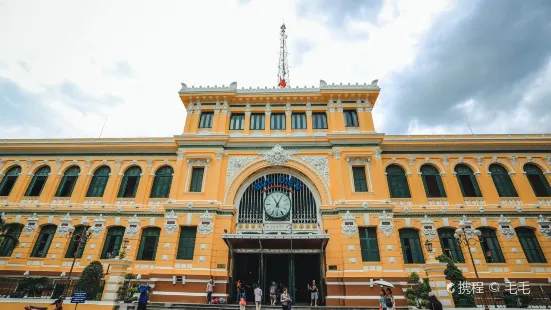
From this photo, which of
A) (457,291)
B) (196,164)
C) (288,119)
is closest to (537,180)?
(457,291)

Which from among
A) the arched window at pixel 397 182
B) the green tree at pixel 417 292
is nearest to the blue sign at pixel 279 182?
the arched window at pixel 397 182

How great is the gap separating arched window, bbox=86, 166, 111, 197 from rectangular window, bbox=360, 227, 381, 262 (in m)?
21.4

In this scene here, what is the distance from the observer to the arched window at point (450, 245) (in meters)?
19.9

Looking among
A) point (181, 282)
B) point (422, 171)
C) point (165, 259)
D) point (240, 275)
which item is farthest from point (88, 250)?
point (422, 171)

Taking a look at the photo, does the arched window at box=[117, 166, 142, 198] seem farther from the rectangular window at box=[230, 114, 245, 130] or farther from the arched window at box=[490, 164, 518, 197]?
the arched window at box=[490, 164, 518, 197]

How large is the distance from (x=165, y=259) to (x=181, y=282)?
→ 2.00 m

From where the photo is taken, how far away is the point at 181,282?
18609 millimetres

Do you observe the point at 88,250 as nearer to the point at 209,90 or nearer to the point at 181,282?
the point at 181,282

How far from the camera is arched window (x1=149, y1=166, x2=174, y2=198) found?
23.1m

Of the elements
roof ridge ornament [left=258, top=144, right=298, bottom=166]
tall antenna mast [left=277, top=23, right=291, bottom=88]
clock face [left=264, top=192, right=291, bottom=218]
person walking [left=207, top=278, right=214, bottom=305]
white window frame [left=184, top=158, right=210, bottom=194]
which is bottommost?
person walking [left=207, top=278, right=214, bottom=305]

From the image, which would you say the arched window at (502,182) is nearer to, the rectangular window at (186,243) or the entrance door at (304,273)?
the entrance door at (304,273)

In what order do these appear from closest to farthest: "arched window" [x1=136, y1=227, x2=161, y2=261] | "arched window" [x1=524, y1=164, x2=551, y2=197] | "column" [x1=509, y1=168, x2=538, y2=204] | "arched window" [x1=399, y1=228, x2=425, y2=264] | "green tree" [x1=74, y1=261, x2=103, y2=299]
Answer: "green tree" [x1=74, y1=261, x2=103, y2=299] < "arched window" [x1=399, y1=228, x2=425, y2=264] < "arched window" [x1=136, y1=227, x2=161, y2=261] < "column" [x1=509, y1=168, x2=538, y2=204] < "arched window" [x1=524, y1=164, x2=551, y2=197]

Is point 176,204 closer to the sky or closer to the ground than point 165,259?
closer to the sky

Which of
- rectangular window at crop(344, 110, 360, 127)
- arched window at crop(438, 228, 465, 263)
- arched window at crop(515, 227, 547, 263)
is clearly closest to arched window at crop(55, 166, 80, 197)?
rectangular window at crop(344, 110, 360, 127)
